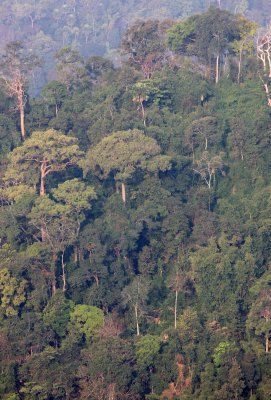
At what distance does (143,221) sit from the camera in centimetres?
3562

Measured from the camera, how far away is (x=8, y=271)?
33.4m

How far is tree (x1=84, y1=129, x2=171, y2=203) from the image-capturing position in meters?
36.2

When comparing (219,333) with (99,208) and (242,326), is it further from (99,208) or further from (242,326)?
(99,208)

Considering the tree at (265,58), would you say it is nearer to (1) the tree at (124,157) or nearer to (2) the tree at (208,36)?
(2) the tree at (208,36)

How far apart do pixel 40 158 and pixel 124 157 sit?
284cm

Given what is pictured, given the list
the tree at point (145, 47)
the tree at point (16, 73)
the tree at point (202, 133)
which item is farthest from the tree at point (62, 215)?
the tree at point (145, 47)

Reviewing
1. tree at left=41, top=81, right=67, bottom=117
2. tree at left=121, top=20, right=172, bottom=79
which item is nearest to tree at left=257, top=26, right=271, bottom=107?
tree at left=121, top=20, right=172, bottom=79

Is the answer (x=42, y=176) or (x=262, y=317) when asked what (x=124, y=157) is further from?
(x=262, y=317)

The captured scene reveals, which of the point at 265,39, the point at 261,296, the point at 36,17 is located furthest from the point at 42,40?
the point at 261,296

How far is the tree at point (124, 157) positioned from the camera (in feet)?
119

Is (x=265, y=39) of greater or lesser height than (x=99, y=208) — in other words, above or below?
above

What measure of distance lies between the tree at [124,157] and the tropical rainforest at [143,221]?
5cm

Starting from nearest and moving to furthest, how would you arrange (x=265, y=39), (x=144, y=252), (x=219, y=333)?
(x=219, y=333) → (x=144, y=252) → (x=265, y=39)

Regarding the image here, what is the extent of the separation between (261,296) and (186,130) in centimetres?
866
